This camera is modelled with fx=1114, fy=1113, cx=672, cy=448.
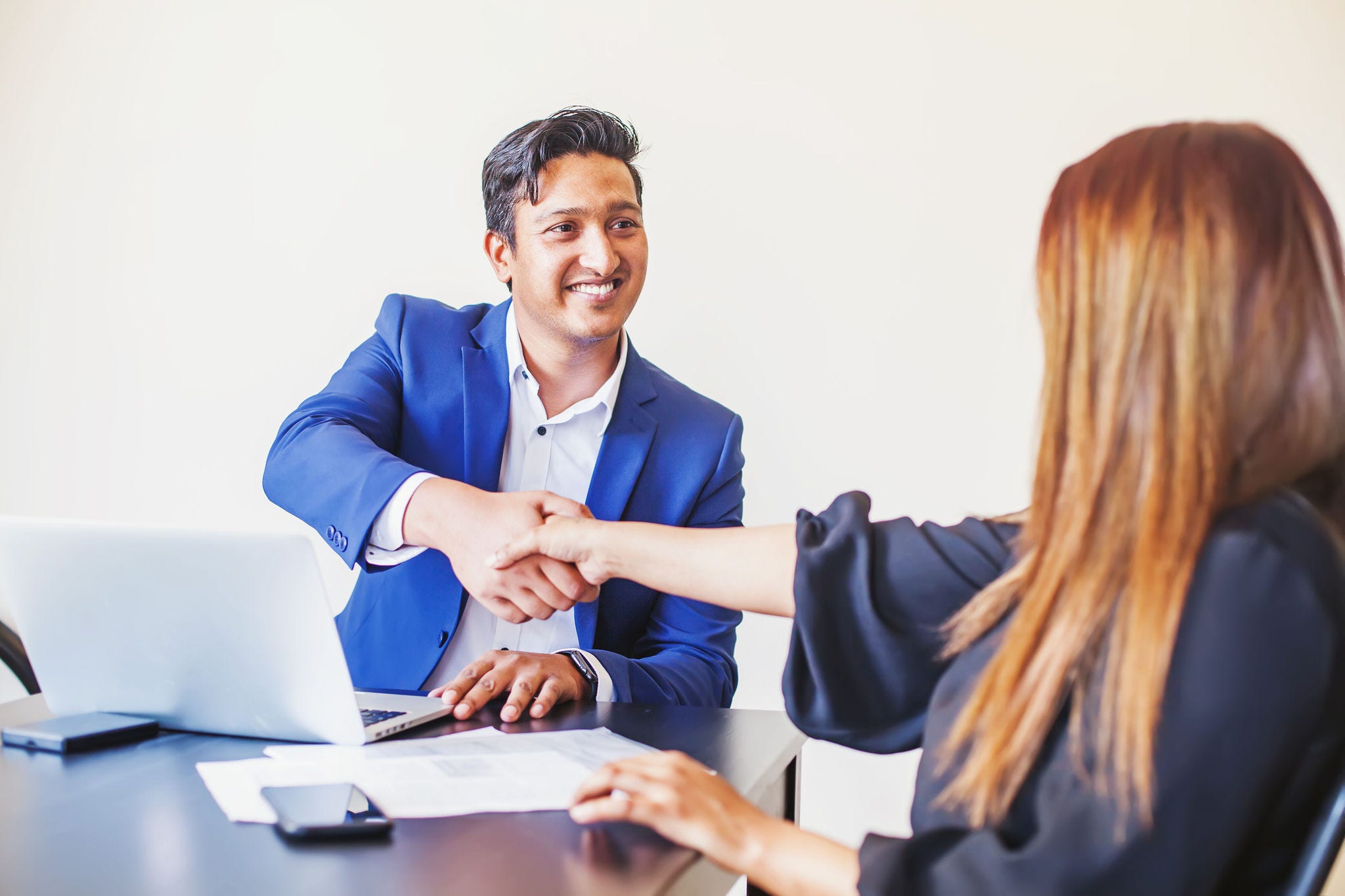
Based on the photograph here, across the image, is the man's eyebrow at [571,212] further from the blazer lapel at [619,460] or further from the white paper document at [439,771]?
the white paper document at [439,771]

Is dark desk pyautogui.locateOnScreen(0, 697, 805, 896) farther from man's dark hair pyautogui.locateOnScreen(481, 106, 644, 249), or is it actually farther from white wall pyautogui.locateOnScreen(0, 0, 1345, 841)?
white wall pyautogui.locateOnScreen(0, 0, 1345, 841)

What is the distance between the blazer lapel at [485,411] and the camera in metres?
2.10

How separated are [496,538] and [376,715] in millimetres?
329

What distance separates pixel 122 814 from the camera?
1.02 meters

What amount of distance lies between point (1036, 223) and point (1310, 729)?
211 cm

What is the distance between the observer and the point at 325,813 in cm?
99

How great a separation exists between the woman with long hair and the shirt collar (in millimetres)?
1288

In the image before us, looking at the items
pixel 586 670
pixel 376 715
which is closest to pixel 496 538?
pixel 586 670

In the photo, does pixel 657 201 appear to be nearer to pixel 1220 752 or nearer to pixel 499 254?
pixel 499 254

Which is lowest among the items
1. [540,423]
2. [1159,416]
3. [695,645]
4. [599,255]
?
[695,645]

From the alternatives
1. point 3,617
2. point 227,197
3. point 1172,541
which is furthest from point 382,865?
point 227,197

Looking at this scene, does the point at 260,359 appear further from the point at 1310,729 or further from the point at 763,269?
the point at 1310,729

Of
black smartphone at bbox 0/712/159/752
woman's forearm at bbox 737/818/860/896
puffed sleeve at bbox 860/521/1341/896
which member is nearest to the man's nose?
black smartphone at bbox 0/712/159/752

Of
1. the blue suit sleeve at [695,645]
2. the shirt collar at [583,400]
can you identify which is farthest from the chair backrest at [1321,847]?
the shirt collar at [583,400]
